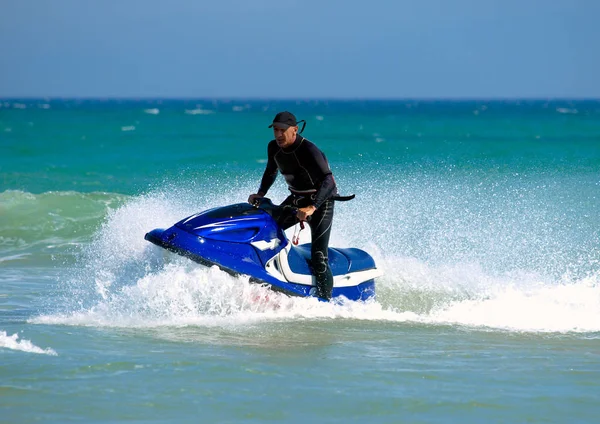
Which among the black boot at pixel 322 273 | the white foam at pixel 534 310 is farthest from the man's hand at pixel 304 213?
the white foam at pixel 534 310

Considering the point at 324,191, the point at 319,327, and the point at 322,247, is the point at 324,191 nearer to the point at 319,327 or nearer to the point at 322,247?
the point at 322,247

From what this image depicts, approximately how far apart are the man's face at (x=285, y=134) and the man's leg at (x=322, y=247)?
1.95 ft

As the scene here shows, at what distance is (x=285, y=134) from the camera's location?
6.56 meters

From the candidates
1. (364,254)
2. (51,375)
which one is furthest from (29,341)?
(364,254)

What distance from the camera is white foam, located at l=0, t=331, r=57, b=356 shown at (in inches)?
234

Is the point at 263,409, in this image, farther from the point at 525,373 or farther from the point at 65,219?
the point at 65,219

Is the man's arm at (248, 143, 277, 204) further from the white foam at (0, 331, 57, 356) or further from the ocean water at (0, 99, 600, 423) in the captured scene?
the white foam at (0, 331, 57, 356)

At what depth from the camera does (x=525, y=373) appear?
18.5 feet

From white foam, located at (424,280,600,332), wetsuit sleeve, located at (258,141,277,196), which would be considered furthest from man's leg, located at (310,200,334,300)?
white foam, located at (424,280,600,332)

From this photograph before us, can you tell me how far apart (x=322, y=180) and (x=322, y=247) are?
58 cm

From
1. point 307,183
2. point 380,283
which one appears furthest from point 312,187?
point 380,283

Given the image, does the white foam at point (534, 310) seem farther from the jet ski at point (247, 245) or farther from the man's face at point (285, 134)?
the man's face at point (285, 134)

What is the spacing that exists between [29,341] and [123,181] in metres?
18.6

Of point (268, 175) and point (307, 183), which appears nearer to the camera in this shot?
point (307, 183)
